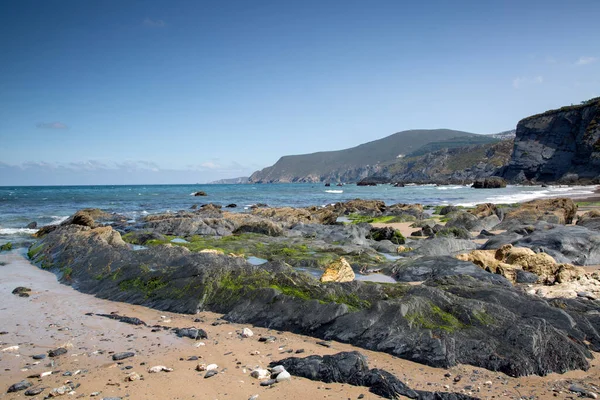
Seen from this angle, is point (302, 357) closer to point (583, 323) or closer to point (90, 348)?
point (90, 348)

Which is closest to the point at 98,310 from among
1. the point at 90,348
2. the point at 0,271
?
the point at 90,348

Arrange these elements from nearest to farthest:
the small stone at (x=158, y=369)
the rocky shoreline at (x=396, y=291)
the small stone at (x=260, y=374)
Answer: the small stone at (x=260, y=374) → the small stone at (x=158, y=369) → the rocky shoreline at (x=396, y=291)

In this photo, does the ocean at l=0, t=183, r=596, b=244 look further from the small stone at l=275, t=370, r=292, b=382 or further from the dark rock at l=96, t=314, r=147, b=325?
A: the small stone at l=275, t=370, r=292, b=382

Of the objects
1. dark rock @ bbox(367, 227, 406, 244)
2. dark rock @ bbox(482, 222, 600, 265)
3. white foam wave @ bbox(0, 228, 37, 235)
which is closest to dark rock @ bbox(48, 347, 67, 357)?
dark rock @ bbox(482, 222, 600, 265)

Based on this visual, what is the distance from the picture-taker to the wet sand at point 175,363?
4.39 m

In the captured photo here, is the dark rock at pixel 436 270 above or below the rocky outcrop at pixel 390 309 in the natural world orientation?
below

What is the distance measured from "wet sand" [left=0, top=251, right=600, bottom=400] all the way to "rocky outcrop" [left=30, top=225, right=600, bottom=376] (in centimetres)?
23

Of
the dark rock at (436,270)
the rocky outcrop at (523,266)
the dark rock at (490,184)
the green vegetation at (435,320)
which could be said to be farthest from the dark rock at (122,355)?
the dark rock at (490,184)

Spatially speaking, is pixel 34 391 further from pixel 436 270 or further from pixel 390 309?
pixel 436 270

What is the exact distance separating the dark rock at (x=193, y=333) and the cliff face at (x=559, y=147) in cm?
9939

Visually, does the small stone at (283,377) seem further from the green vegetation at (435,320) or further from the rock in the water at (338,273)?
the rock in the water at (338,273)

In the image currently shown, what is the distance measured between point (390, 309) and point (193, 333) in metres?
3.13

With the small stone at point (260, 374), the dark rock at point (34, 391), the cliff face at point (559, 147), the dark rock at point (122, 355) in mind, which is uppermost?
the cliff face at point (559, 147)

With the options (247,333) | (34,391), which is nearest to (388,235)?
(247,333)
